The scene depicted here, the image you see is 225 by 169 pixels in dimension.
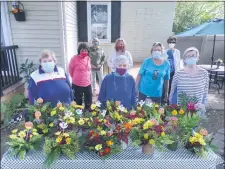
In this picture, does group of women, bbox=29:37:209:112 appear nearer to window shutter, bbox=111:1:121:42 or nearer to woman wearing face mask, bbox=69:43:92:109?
woman wearing face mask, bbox=69:43:92:109

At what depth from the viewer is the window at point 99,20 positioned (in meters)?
7.64

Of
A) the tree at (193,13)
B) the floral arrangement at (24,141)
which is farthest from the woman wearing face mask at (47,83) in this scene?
the tree at (193,13)

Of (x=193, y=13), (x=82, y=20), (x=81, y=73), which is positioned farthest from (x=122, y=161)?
(x=193, y=13)

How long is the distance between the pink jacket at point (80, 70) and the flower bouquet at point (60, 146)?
2080 mm

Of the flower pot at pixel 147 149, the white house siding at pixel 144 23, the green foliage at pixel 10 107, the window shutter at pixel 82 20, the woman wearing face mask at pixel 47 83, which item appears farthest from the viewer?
the white house siding at pixel 144 23

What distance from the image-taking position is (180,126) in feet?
5.20

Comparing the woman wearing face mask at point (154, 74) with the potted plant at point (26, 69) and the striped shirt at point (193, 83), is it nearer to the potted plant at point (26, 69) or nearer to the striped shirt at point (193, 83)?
the striped shirt at point (193, 83)

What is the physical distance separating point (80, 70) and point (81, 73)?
0.06 metres

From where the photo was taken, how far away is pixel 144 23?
9516mm

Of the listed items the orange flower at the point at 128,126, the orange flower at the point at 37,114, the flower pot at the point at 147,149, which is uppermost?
the orange flower at the point at 37,114

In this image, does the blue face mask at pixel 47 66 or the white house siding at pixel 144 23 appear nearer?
the blue face mask at pixel 47 66

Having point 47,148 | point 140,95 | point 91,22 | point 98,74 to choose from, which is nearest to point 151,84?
point 140,95

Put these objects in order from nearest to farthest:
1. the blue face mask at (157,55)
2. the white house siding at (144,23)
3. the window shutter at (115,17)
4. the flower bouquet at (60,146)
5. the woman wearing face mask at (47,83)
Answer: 1. the flower bouquet at (60,146)
2. the woman wearing face mask at (47,83)
3. the blue face mask at (157,55)
4. the window shutter at (115,17)
5. the white house siding at (144,23)

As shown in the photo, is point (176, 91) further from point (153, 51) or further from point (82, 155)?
point (82, 155)
